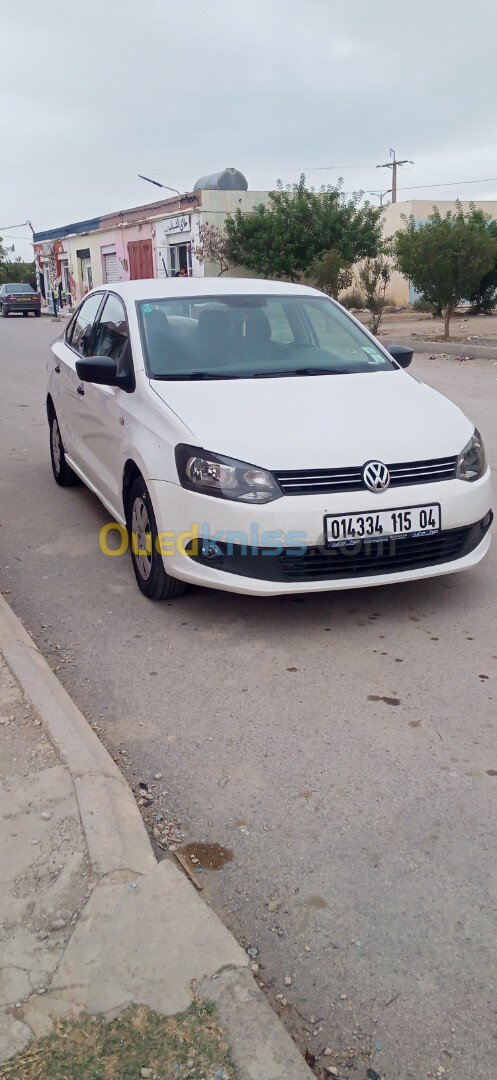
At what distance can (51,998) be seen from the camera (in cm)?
207

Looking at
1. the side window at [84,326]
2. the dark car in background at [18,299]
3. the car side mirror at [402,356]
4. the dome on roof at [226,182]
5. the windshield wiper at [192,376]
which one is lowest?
the dark car in background at [18,299]

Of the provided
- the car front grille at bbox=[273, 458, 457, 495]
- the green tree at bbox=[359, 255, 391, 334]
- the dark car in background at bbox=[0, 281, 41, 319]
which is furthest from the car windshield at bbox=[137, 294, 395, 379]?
the dark car in background at bbox=[0, 281, 41, 319]

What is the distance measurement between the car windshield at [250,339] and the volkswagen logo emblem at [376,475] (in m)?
1.11

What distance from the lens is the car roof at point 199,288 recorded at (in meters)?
5.50

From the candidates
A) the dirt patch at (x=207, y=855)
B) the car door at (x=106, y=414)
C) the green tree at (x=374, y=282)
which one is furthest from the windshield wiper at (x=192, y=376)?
the green tree at (x=374, y=282)

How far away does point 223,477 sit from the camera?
159 inches

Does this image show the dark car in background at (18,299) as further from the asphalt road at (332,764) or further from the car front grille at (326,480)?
the car front grille at (326,480)

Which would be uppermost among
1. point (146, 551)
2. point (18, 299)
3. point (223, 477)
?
point (223, 477)

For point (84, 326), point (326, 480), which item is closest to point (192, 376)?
point (326, 480)

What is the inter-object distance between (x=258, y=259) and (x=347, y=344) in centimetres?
2655

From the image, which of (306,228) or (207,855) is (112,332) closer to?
(207,855)

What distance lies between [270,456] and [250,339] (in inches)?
57.1

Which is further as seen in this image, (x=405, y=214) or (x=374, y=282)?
(x=405, y=214)

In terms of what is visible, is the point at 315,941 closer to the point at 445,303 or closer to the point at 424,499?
the point at 424,499
